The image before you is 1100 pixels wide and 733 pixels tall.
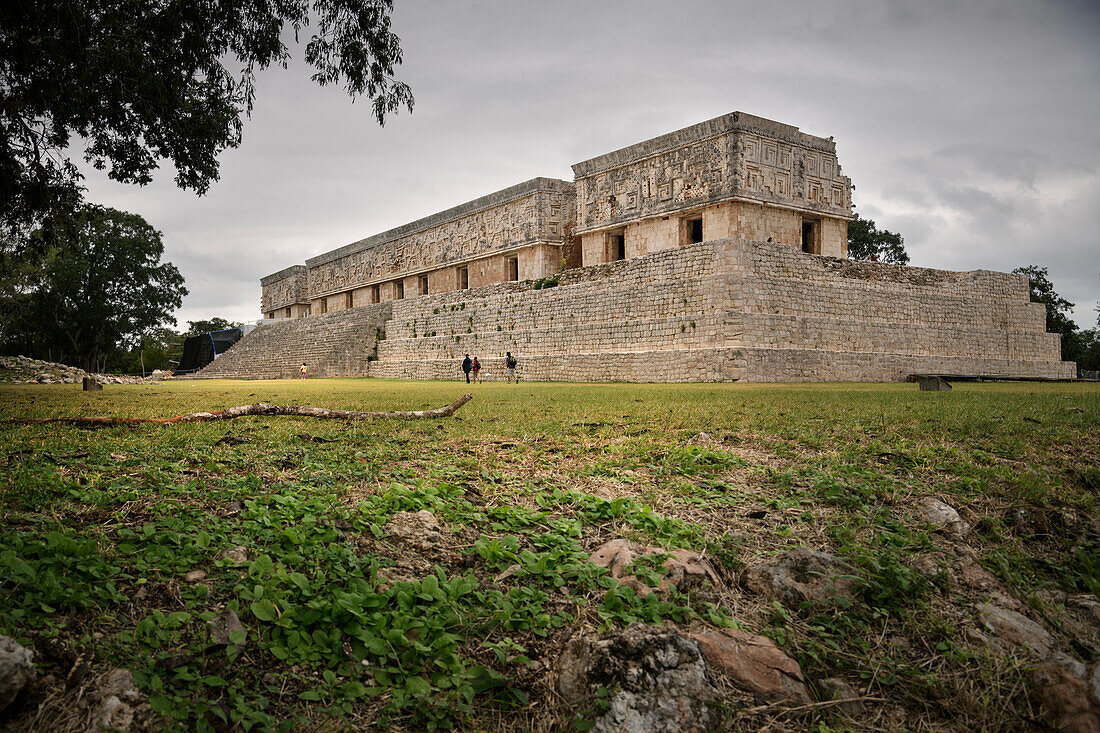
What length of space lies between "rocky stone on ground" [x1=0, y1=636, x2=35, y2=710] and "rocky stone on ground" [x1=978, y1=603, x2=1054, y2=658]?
3.34m

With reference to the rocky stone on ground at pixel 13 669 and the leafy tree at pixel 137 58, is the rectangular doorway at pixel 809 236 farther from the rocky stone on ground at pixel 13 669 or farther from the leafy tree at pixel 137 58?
the rocky stone on ground at pixel 13 669

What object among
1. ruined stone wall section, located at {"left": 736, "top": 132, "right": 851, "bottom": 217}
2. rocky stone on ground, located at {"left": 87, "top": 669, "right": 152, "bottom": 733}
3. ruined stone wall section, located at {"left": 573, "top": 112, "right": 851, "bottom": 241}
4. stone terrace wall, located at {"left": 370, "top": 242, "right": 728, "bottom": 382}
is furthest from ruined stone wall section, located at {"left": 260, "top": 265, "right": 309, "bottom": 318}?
rocky stone on ground, located at {"left": 87, "top": 669, "right": 152, "bottom": 733}

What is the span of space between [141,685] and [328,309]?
4704 centimetres

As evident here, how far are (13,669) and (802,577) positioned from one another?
2.85m

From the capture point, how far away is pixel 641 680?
2186 millimetres

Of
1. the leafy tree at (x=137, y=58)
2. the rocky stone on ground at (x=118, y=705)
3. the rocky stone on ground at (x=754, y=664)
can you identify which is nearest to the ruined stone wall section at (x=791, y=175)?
the leafy tree at (x=137, y=58)

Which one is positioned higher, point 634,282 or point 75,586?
point 634,282

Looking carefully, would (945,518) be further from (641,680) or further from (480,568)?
(480,568)

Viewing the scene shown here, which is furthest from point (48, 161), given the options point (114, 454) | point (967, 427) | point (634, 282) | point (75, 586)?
point (634, 282)

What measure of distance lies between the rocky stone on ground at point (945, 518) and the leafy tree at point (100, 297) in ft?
143

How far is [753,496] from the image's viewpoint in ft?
12.1

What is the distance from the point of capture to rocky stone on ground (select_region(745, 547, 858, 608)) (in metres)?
2.71

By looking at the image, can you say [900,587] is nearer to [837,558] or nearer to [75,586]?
[837,558]

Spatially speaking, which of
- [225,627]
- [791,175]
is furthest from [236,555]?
[791,175]
